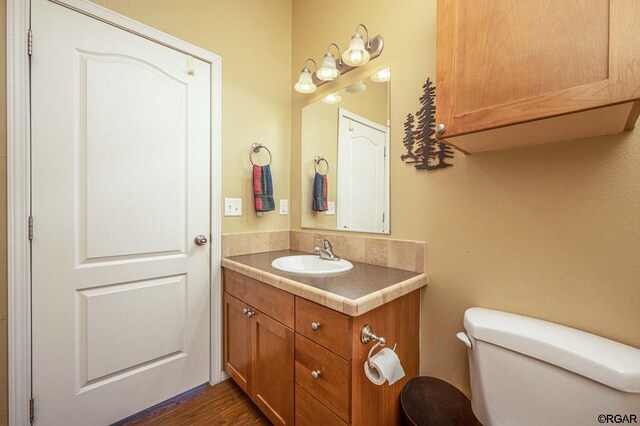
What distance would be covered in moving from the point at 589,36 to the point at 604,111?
0.19m

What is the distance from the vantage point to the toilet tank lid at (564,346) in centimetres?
67

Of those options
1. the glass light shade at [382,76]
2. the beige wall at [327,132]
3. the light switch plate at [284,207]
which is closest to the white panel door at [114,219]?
the light switch plate at [284,207]

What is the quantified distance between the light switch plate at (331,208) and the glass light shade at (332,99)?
25.5 inches

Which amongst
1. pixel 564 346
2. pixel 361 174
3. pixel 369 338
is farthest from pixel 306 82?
pixel 564 346

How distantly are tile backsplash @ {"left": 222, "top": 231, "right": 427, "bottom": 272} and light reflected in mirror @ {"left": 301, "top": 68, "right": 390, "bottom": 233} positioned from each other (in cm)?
7

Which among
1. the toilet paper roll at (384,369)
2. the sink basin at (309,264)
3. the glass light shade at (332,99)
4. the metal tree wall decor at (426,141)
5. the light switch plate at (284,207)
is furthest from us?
the light switch plate at (284,207)

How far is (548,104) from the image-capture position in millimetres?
669

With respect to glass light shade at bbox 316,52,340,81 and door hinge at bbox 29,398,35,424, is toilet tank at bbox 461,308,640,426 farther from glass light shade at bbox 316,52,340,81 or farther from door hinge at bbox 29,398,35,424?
door hinge at bbox 29,398,35,424

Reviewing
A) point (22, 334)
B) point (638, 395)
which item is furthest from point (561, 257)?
point (22, 334)

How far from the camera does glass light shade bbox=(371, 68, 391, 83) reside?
1370 millimetres

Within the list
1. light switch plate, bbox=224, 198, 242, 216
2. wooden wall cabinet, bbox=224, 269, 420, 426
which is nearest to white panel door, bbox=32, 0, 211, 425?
light switch plate, bbox=224, 198, 242, 216

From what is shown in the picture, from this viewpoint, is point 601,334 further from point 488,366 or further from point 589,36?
point 589,36

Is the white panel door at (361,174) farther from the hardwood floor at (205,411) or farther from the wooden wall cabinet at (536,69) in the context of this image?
the hardwood floor at (205,411)

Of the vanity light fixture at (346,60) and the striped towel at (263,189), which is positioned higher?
the vanity light fixture at (346,60)
